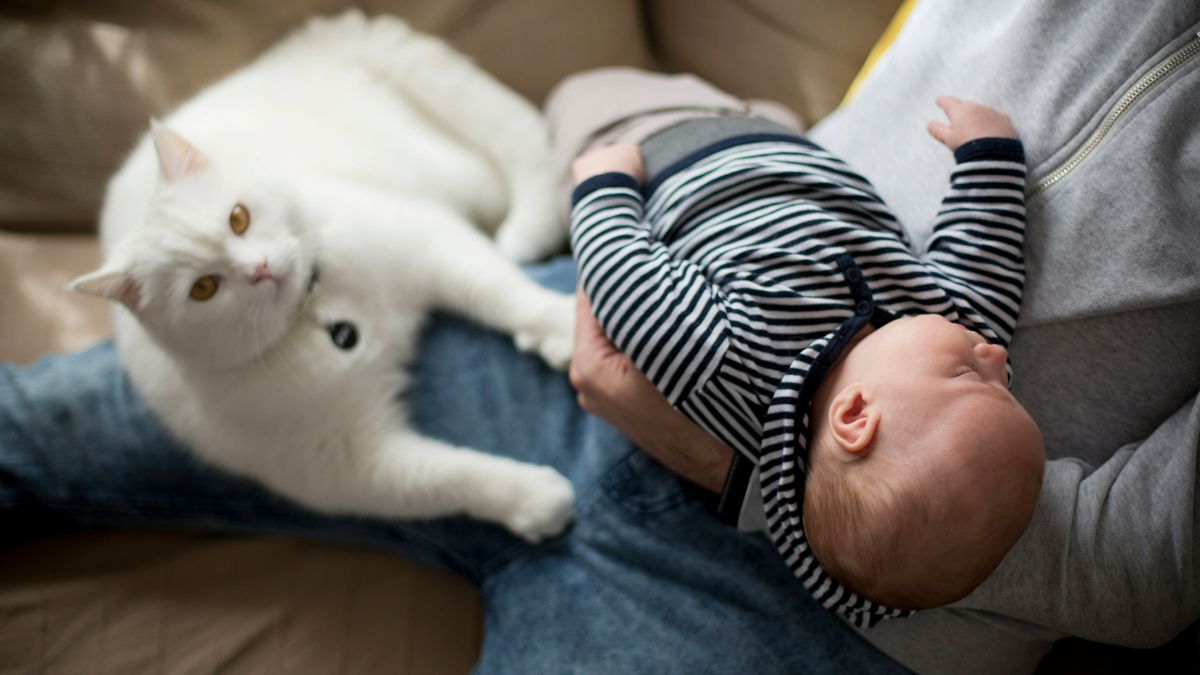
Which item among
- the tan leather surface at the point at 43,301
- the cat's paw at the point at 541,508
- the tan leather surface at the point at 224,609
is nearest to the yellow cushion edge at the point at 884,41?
the cat's paw at the point at 541,508

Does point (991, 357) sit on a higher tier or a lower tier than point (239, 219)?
higher

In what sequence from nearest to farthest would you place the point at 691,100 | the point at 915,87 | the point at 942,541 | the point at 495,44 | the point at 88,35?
the point at 942,541 < the point at 915,87 < the point at 691,100 < the point at 88,35 < the point at 495,44

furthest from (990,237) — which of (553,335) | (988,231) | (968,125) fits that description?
(553,335)

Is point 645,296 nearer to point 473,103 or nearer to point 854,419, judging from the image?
point 854,419

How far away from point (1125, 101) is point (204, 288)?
116 centimetres

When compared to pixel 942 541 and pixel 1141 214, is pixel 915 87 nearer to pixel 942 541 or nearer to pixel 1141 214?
pixel 1141 214

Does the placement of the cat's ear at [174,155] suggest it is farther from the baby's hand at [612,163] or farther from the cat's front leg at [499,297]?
the baby's hand at [612,163]

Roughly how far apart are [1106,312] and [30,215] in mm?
1760

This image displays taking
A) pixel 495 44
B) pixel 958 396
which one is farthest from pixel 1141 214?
pixel 495 44

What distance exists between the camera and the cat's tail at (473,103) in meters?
1.33

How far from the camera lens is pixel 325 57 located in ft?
4.28

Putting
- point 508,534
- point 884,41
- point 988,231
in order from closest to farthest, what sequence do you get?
1. point 988,231
2. point 508,534
3. point 884,41

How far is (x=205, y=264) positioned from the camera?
0.96 metres

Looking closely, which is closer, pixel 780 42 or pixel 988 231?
pixel 988 231
